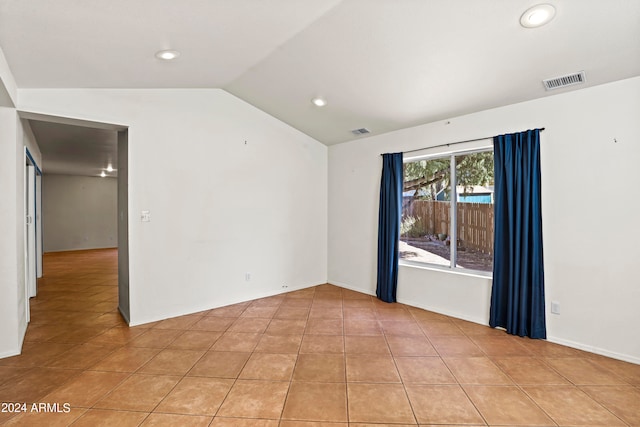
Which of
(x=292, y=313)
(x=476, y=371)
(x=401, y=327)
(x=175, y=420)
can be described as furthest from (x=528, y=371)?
(x=175, y=420)

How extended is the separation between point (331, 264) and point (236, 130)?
2.75 meters

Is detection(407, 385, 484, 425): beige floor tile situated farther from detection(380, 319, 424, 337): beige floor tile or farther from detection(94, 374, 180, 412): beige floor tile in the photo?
detection(94, 374, 180, 412): beige floor tile

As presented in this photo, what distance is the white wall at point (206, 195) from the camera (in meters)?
3.51

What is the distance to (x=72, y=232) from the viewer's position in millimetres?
9734

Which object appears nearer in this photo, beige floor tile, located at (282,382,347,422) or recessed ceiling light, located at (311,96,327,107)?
beige floor tile, located at (282,382,347,422)

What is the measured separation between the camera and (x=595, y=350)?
9.30ft

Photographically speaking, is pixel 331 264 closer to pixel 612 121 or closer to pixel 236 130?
pixel 236 130

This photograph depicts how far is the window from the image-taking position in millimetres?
3705

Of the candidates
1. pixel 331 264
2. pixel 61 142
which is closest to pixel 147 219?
pixel 331 264

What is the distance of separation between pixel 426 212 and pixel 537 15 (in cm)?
257

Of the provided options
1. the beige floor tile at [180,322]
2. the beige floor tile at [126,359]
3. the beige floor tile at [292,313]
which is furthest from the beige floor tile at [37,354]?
the beige floor tile at [292,313]

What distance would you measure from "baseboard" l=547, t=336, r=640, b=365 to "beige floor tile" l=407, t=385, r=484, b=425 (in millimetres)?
1516

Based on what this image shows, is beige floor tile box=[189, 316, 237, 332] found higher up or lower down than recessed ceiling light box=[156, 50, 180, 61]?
lower down

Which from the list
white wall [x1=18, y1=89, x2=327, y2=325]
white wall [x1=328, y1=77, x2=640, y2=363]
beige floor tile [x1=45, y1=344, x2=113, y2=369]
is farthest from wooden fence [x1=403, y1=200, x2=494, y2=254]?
beige floor tile [x1=45, y1=344, x2=113, y2=369]
